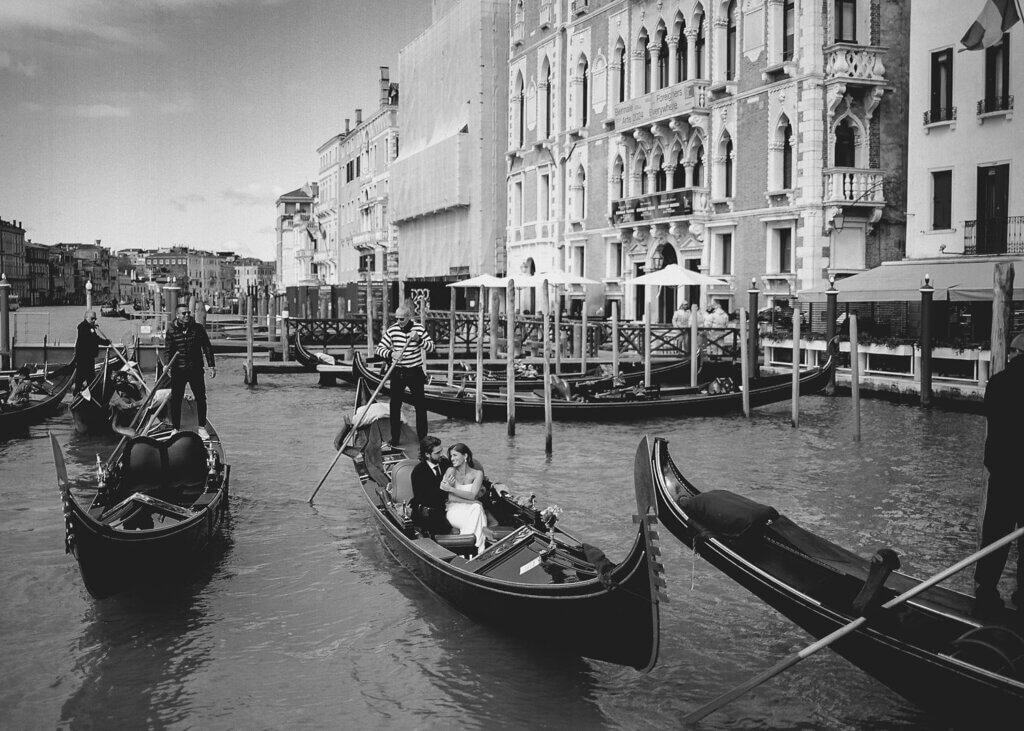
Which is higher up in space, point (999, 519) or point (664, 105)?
point (664, 105)

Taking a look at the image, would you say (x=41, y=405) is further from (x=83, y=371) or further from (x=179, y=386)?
(x=179, y=386)

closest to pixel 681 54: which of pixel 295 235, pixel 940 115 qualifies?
pixel 940 115

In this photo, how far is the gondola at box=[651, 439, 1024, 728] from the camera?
11.3ft

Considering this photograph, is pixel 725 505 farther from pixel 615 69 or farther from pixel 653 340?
pixel 615 69

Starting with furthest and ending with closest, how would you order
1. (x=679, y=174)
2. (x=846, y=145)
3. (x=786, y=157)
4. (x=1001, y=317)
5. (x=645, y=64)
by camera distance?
1. (x=645, y=64)
2. (x=679, y=174)
3. (x=786, y=157)
4. (x=846, y=145)
5. (x=1001, y=317)

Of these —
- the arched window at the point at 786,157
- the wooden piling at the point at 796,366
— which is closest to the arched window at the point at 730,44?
→ the arched window at the point at 786,157

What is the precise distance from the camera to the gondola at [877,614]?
11.3 feet

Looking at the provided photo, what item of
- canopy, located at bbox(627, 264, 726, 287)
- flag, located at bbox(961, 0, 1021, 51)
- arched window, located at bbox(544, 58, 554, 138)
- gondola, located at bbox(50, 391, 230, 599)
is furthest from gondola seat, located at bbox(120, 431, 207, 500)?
arched window, located at bbox(544, 58, 554, 138)

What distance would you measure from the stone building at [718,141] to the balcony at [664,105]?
0.04 metres

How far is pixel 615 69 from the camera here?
23.0 m

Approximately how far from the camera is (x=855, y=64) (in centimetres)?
1720

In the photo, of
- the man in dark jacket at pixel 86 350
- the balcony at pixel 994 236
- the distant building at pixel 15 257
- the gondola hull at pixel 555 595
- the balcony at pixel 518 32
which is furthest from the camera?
the distant building at pixel 15 257

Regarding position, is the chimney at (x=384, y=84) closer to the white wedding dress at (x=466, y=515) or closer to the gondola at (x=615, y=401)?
the gondola at (x=615, y=401)

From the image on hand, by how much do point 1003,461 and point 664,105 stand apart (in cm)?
1697
